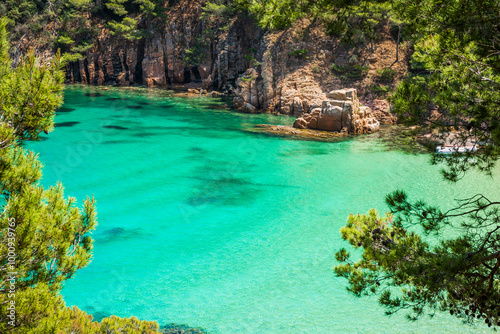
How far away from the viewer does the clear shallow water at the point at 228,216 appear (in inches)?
365

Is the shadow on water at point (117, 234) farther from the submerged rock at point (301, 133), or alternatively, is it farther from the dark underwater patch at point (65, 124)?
the dark underwater patch at point (65, 124)

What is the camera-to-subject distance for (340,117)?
1064 inches

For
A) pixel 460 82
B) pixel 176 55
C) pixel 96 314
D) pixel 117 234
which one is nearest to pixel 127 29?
pixel 176 55

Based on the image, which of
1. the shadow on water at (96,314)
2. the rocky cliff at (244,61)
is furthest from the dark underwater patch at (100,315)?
the rocky cliff at (244,61)

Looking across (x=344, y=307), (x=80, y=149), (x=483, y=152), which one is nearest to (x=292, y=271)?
(x=344, y=307)

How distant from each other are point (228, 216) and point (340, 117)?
15.2 m

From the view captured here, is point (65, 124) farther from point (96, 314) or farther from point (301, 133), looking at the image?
point (96, 314)

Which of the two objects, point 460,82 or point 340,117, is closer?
point 460,82

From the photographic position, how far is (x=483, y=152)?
512 centimetres

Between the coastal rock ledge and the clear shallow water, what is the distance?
1.96 m

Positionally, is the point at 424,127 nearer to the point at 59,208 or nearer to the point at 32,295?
the point at 59,208

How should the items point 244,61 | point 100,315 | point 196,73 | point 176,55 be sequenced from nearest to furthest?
point 100,315, point 244,61, point 176,55, point 196,73

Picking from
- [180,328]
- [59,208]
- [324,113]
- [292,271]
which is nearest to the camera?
[59,208]

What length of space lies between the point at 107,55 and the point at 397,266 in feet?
188
